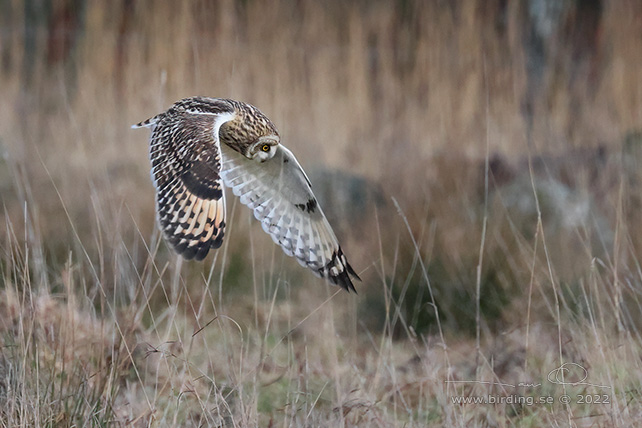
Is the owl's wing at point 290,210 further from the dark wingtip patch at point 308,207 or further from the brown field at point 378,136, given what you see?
the brown field at point 378,136

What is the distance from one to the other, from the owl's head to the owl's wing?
0.05 meters

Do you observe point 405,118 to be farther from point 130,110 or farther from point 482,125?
point 130,110

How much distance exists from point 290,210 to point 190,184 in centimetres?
73

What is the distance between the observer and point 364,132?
493cm

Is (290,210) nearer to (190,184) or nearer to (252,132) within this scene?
(252,132)

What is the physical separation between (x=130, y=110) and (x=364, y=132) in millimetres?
1354

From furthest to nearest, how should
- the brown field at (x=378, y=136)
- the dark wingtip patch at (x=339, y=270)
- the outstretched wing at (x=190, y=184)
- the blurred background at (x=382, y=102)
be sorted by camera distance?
the blurred background at (x=382, y=102), the brown field at (x=378, y=136), the dark wingtip patch at (x=339, y=270), the outstretched wing at (x=190, y=184)

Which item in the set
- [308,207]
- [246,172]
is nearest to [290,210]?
[308,207]

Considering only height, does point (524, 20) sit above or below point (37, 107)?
above

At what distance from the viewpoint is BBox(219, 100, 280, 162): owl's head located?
9.39 ft

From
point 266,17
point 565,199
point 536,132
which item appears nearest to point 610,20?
point 536,132

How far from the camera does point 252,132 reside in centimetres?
288

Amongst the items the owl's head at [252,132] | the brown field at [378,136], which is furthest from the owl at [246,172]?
the brown field at [378,136]

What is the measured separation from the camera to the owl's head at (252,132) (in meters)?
2.86
